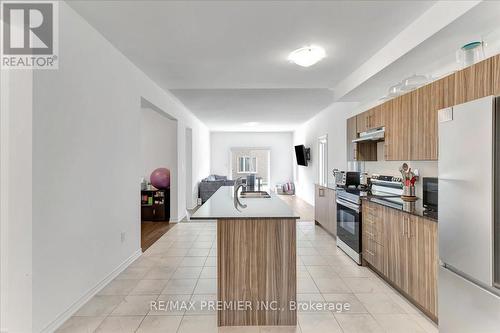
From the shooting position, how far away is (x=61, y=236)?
7.47ft

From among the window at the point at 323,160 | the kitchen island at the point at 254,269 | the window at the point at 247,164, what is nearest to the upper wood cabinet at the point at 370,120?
the kitchen island at the point at 254,269

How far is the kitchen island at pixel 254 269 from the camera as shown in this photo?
7.30 ft

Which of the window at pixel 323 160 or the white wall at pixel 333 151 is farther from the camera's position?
the window at pixel 323 160

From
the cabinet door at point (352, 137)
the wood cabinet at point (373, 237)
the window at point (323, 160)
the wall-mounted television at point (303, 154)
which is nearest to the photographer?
the wood cabinet at point (373, 237)

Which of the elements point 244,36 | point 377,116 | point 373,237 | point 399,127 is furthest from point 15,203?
point 377,116

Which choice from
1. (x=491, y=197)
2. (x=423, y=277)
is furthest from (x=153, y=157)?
(x=491, y=197)

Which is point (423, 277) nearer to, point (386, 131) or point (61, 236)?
point (386, 131)

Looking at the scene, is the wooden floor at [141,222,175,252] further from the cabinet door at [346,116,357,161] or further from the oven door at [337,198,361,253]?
the cabinet door at [346,116,357,161]

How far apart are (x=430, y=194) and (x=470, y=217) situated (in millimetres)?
1087

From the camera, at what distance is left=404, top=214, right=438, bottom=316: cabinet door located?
2.23 m

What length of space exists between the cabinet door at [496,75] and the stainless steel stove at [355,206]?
5.25 ft

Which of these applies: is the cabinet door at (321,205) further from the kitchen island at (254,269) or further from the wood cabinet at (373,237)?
the kitchen island at (254,269)

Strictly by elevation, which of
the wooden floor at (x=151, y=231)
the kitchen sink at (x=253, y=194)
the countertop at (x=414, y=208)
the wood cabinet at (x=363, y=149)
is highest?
the wood cabinet at (x=363, y=149)

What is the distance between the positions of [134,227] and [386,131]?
11.5 feet
